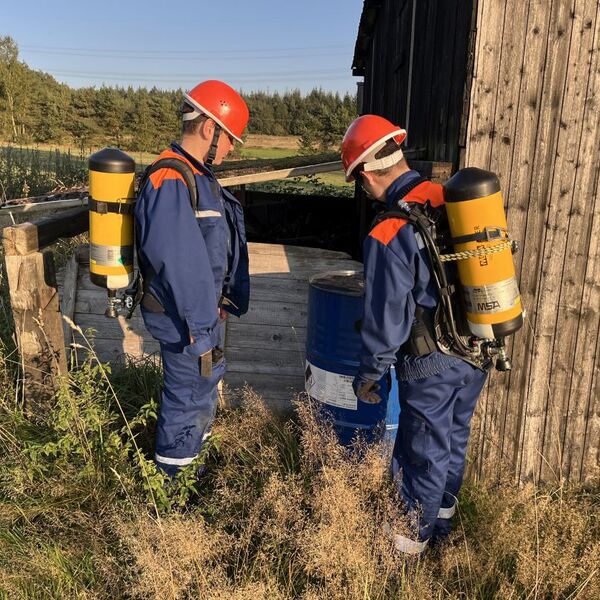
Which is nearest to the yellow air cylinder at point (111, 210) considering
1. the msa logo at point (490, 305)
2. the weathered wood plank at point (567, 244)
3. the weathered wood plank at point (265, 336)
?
the weathered wood plank at point (265, 336)

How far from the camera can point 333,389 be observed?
344 centimetres

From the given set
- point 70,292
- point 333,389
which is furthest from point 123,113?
point 333,389

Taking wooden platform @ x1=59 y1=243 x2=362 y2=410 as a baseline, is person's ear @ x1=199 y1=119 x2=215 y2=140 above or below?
above

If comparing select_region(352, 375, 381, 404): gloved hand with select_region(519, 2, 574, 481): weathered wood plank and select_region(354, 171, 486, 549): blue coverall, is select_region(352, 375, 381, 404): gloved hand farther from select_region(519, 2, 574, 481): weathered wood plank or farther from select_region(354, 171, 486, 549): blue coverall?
select_region(519, 2, 574, 481): weathered wood plank

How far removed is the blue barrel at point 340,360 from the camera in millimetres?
3338

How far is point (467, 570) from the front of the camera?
2.62m

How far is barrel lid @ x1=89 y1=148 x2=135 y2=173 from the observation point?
2.82 meters

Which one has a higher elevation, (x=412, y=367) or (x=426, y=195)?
(x=426, y=195)

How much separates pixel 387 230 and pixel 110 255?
1471mm

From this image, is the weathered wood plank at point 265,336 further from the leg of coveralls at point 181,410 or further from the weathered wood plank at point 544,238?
the weathered wood plank at point 544,238

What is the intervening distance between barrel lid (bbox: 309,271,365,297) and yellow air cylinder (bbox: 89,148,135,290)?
1.19 meters

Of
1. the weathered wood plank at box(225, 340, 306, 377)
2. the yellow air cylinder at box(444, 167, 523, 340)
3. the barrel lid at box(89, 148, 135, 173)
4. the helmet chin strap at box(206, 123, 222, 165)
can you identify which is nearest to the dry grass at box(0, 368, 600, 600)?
the yellow air cylinder at box(444, 167, 523, 340)

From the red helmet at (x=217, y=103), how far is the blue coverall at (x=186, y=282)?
0.79ft

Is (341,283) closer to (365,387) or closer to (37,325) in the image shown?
(365,387)
